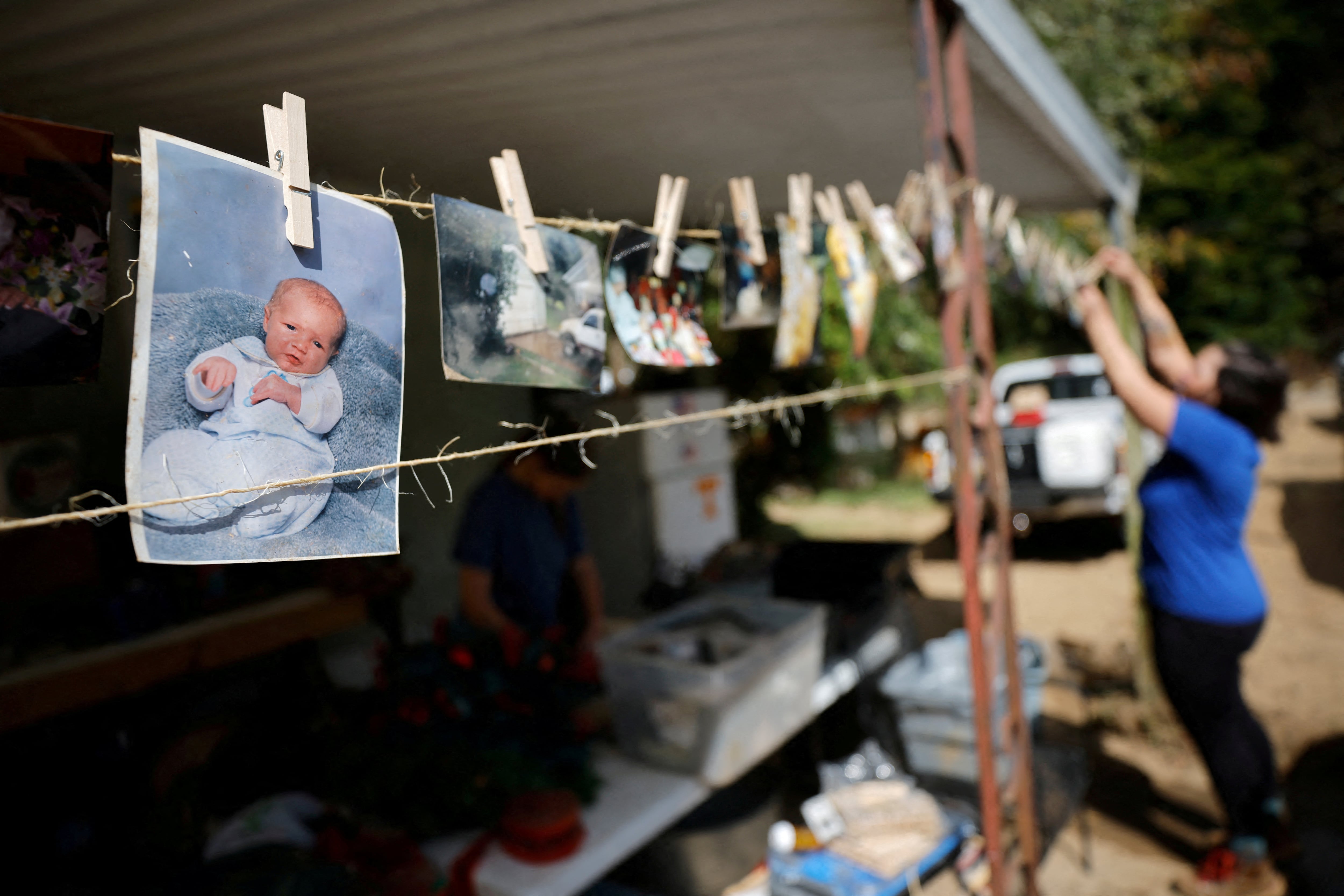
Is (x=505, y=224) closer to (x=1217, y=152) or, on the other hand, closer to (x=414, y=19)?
(x=414, y=19)

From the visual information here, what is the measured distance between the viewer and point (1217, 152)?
16.1 meters

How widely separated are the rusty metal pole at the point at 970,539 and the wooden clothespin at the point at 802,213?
0.50 meters

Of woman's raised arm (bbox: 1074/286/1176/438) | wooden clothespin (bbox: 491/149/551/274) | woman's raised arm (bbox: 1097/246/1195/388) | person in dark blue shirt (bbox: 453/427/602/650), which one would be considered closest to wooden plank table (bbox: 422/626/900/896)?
person in dark blue shirt (bbox: 453/427/602/650)

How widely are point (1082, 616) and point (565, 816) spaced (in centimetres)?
616

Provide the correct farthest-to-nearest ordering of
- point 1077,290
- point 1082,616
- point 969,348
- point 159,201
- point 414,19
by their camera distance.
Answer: point 1082,616, point 1077,290, point 969,348, point 414,19, point 159,201

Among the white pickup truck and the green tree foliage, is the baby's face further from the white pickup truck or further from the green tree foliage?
the green tree foliage

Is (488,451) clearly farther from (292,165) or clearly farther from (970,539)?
(970,539)

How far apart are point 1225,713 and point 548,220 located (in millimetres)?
2963

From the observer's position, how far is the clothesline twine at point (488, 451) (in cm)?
84

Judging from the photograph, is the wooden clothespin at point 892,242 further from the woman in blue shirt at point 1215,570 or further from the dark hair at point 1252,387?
the dark hair at point 1252,387

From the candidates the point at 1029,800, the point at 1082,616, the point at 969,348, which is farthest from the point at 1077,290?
the point at 1082,616

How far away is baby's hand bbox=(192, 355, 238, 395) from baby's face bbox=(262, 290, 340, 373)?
49 millimetres

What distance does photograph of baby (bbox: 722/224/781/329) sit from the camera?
184 cm

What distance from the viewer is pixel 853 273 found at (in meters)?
2.07
